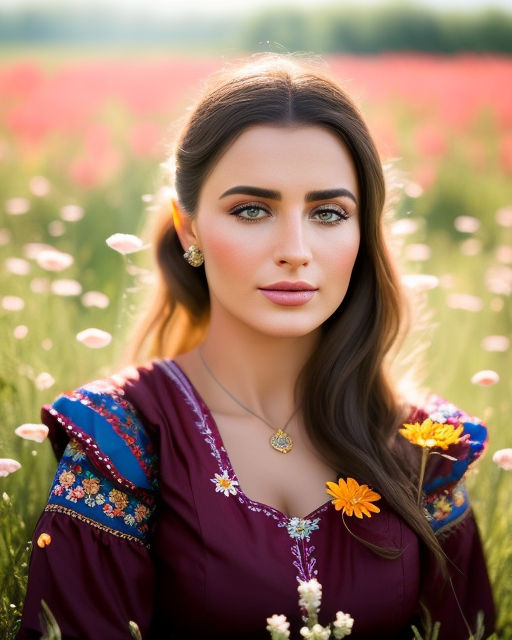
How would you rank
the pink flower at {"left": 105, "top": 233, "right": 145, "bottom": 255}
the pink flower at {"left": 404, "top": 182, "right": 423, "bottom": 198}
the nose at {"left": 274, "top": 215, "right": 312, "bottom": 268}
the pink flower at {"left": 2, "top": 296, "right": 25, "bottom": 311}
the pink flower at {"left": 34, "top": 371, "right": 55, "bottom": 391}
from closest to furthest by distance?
the nose at {"left": 274, "top": 215, "right": 312, "bottom": 268}
the pink flower at {"left": 105, "top": 233, "right": 145, "bottom": 255}
the pink flower at {"left": 34, "top": 371, "right": 55, "bottom": 391}
the pink flower at {"left": 404, "top": 182, "right": 423, "bottom": 198}
the pink flower at {"left": 2, "top": 296, "right": 25, "bottom": 311}

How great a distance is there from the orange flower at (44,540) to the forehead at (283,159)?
0.72 meters

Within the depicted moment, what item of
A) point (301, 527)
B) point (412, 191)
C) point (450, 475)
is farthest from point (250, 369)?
point (412, 191)

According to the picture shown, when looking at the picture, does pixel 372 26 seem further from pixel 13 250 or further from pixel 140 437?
pixel 140 437

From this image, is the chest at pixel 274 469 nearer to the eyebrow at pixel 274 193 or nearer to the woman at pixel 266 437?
the woman at pixel 266 437

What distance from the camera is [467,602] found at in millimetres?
2184

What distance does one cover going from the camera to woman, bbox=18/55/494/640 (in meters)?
1.86

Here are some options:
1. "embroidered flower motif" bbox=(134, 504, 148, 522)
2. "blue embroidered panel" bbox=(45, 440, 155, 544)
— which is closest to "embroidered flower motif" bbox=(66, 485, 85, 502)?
"blue embroidered panel" bbox=(45, 440, 155, 544)

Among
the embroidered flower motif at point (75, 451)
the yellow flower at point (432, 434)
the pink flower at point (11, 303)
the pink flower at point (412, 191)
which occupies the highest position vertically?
the pink flower at point (412, 191)

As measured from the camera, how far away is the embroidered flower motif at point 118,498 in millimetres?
1885

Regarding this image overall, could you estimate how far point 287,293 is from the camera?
1.95 metres

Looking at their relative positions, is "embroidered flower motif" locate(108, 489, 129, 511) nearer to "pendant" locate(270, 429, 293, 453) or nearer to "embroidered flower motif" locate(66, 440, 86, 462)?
"embroidered flower motif" locate(66, 440, 86, 462)

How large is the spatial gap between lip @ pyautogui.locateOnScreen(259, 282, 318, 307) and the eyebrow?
0.54ft

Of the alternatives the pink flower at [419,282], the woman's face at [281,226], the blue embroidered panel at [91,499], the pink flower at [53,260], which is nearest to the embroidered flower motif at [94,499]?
the blue embroidered panel at [91,499]

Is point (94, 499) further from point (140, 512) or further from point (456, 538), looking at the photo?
point (456, 538)
